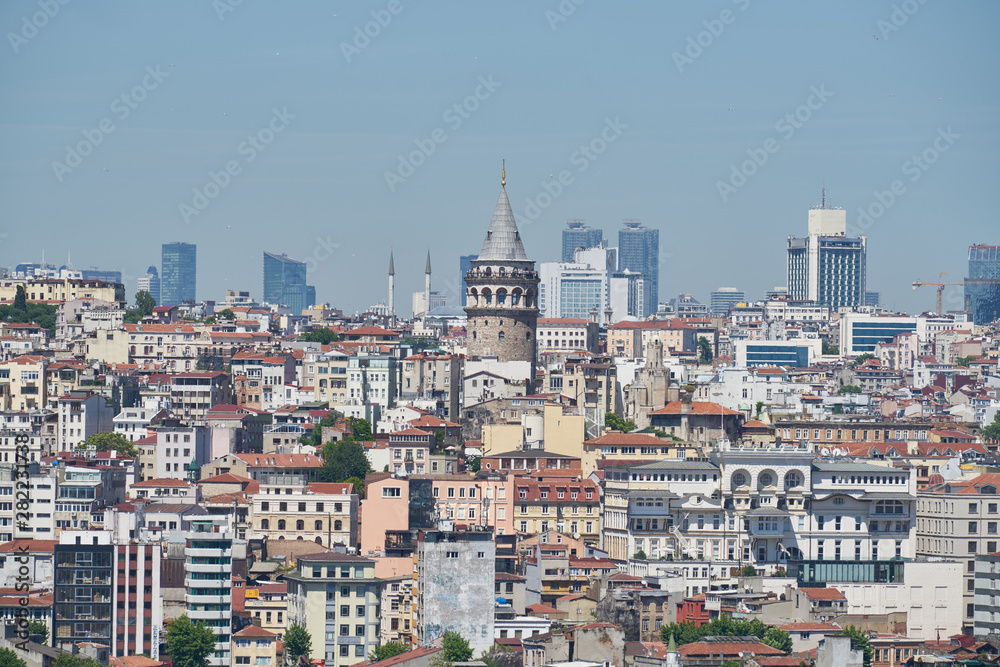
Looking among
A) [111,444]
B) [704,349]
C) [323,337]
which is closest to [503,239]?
[111,444]

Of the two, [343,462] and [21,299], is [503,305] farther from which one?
[21,299]

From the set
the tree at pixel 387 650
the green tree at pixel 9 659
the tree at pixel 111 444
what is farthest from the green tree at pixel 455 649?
the tree at pixel 111 444

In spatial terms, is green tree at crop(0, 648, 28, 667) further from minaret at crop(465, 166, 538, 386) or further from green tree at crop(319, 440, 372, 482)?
minaret at crop(465, 166, 538, 386)

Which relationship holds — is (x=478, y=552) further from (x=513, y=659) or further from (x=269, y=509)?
(x=269, y=509)

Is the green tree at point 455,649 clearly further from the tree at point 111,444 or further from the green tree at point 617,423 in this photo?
the green tree at point 617,423

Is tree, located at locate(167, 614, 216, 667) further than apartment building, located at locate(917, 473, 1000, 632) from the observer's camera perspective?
No

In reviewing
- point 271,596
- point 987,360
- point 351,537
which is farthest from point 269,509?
point 987,360

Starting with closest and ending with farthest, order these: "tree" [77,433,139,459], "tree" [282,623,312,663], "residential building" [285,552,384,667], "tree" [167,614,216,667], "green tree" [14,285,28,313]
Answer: "tree" [167,614,216,667]
"tree" [282,623,312,663]
"residential building" [285,552,384,667]
"tree" [77,433,139,459]
"green tree" [14,285,28,313]

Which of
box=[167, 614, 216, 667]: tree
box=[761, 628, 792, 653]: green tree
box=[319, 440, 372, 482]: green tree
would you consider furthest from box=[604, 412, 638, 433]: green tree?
box=[167, 614, 216, 667]: tree
